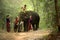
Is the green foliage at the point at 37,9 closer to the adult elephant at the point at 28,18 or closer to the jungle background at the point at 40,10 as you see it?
the jungle background at the point at 40,10

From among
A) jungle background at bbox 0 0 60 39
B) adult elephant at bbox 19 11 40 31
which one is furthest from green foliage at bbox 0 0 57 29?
adult elephant at bbox 19 11 40 31

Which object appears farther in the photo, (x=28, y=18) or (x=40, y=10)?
(x=28, y=18)

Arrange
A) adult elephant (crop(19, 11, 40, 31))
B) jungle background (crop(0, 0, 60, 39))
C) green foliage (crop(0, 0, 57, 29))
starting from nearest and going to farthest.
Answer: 1. jungle background (crop(0, 0, 60, 39))
2. green foliage (crop(0, 0, 57, 29))
3. adult elephant (crop(19, 11, 40, 31))

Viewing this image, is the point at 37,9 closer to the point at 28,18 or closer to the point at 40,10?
the point at 40,10

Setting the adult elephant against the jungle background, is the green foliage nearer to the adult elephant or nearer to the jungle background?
the jungle background

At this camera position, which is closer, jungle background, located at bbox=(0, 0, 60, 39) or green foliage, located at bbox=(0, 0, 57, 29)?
jungle background, located at bbox=(0, 0, 60, 39)

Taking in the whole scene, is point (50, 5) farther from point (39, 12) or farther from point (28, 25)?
point (28, 25)

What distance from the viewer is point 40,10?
25.3ft

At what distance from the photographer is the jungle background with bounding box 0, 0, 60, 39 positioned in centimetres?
631

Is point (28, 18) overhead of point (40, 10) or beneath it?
beneath

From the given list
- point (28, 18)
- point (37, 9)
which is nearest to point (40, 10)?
point (37, 9)

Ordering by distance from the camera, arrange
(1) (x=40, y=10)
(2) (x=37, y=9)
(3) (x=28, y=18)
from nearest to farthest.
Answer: (1) (x=40, y=10)
(3) (x=28, y=18)
(2) (x=37, y=9)

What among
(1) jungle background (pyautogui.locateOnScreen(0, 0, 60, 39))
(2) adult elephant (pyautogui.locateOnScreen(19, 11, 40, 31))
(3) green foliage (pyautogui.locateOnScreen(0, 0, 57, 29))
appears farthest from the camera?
(2) adult elephant (pyautogui.locateOnScreen(19, 11, 40, 31))

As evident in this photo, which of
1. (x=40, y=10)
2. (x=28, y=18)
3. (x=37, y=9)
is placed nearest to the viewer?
(x=40, y=10)
